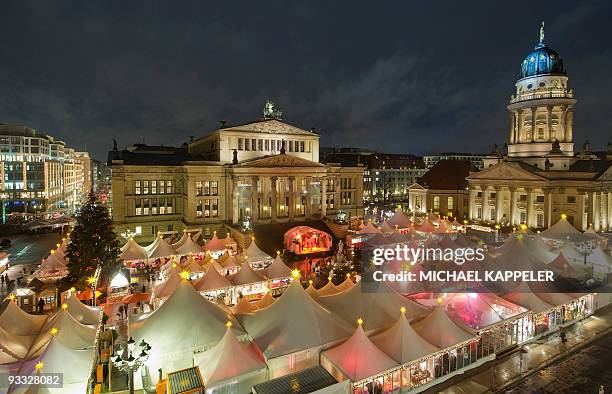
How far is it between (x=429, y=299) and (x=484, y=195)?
38198 mm

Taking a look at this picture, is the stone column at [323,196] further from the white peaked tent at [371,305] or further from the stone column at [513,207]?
the white peaked tent at [371,305]

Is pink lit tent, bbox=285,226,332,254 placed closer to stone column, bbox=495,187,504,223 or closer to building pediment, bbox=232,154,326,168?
building pediment, bbox=232,154,326,168

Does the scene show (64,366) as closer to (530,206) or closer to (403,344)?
(403,344)

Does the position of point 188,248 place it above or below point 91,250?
below

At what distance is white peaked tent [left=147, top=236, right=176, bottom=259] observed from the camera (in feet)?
102

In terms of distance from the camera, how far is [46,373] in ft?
42.2

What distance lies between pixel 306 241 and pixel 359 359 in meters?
24.5

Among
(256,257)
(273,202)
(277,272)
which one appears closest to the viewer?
(277,272)

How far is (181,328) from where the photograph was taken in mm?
15164

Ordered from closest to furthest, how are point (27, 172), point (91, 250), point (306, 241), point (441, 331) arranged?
point (441, 331)
point (91, 250)
point (306, 241)
point (27, 172)

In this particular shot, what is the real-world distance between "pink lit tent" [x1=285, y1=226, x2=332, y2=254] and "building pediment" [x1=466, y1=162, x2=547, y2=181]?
1090 inches

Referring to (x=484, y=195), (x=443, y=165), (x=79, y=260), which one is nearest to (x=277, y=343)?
(x=79, y=260)

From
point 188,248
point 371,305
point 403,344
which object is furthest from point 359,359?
point 188,248

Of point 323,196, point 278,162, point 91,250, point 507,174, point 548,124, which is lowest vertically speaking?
point 91,250
